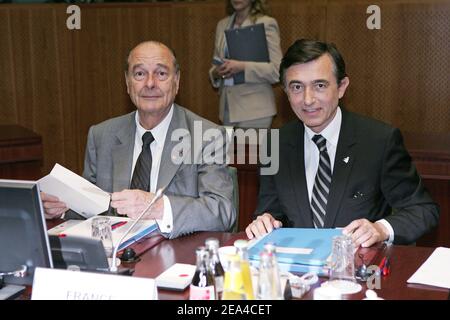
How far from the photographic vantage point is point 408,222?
8.42 ft

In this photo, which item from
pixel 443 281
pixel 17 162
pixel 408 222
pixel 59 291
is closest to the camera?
pixel 59 291

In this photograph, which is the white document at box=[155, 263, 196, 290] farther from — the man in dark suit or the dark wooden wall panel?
the dark wooden wall panel

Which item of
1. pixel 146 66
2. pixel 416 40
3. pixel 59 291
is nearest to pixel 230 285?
pixel 59 291

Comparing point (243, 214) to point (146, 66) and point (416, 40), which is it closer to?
point (146, 66)

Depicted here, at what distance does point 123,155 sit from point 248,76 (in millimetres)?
2053

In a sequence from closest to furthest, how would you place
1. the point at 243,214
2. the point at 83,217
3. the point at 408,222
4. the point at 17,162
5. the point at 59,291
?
the point at 59,291 < the point at 408,222 < the point at 83,217 < the point at 243,214 < the point at 17,162

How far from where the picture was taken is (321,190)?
2.77m

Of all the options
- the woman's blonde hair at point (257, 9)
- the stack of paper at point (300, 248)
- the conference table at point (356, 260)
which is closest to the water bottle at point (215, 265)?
the conference table at point (356, 260)

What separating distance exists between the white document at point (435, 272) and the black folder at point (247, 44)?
282cm

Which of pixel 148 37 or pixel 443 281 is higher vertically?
pixel 148 37

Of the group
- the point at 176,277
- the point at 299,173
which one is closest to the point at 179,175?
the point at 299,173

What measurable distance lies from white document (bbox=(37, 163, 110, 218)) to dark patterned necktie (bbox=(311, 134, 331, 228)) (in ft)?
2.79

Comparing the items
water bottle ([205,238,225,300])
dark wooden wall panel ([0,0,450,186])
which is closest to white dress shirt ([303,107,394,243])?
water bottle ([205,238,225,300])
